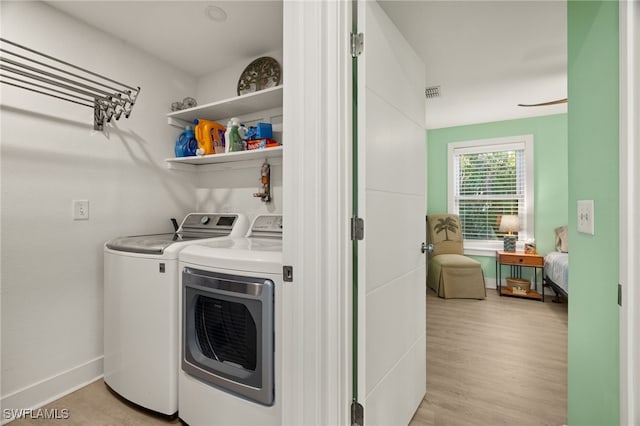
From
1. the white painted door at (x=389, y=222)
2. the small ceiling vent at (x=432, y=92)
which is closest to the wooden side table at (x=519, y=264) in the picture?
the small ceiling vent at (x=432, y=92)

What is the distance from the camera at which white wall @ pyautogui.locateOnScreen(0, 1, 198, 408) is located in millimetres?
1746

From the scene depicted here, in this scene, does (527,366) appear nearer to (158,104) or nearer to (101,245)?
(101,245)

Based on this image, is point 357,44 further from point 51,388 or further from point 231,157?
point 51,388

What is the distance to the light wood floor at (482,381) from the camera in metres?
1.70

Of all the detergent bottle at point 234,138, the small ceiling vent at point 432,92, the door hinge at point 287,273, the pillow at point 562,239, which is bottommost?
the pillow at point 562,239

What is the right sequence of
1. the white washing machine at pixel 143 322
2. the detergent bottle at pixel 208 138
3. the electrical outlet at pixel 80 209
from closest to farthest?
the white washing machine at pixel 143 322
the electrical outlet at pixel 80 209
the detergent bottle at pixel 208 138

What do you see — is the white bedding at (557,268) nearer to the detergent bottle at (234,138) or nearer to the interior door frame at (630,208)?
the interior door frame at (630,208)

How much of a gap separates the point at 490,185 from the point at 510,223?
67 cm

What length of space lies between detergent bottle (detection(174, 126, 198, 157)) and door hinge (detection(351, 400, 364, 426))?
2.15m

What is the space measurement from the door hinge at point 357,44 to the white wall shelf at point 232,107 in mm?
770

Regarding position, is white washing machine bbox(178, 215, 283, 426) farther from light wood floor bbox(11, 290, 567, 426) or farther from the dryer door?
light wood floor bbox(11, 290, 567, 426)

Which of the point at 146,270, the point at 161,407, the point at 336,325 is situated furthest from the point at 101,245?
the point at 336,325

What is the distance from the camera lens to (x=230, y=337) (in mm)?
1480

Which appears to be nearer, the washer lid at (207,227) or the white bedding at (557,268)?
the washer lid at (207,227)
